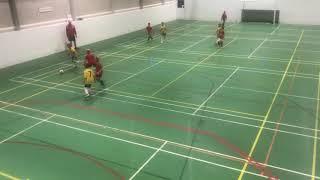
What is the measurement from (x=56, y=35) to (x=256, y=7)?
22.7m

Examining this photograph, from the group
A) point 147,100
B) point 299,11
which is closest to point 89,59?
point 147,100

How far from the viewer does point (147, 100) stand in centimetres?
1363

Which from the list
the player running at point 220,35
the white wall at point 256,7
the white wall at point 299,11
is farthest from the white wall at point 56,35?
the white wall at point 299,11

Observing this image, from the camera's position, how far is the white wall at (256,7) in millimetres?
33594

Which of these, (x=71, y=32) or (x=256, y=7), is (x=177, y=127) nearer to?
(x=71, y=32)

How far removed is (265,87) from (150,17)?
20.9m

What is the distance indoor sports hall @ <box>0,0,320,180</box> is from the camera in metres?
8.97

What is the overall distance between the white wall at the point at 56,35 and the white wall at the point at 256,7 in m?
7.90

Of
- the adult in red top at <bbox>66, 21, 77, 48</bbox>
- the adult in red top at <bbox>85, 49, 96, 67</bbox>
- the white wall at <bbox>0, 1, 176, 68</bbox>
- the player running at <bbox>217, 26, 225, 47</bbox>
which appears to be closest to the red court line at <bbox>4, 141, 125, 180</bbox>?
the adult in red top at <bbox>85, 49, 96, 67</bbox>

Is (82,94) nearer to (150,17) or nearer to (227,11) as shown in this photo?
(150,17)

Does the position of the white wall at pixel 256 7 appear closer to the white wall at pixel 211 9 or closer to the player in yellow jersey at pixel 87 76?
the white wall at pixel 211 9

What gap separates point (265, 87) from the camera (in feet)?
49.1

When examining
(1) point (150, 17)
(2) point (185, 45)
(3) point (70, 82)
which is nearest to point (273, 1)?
(1) point (150, 17)

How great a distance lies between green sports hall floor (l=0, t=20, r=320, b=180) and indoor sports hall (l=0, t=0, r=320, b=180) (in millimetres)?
50
